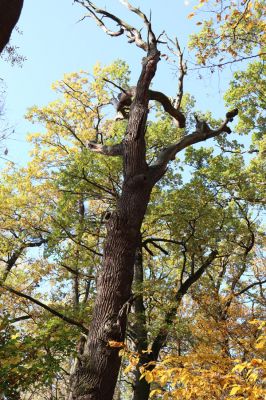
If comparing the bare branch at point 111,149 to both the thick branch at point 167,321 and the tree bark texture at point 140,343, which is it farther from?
the thick branch at point 167,321

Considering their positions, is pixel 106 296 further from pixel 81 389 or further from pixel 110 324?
pixel 81 389

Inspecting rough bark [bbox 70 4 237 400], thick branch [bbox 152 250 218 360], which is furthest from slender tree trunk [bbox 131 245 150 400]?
rough bark [bbox 70 4 237 400]

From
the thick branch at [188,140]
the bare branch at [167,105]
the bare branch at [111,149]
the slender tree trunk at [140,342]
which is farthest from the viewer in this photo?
the slender tree trunk at [140,342]

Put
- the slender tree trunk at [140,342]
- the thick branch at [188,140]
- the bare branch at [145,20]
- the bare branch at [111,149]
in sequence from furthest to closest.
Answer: the slender tree trunk at [140,342], the bare branch at [145,20], the thick branch at [188,140], the bare branch at [111,149]

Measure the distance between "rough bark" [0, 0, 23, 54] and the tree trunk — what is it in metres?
2.60

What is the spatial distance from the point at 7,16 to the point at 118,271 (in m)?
2.77

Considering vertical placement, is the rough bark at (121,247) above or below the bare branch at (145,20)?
below

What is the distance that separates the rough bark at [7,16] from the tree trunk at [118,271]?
8.55 ft

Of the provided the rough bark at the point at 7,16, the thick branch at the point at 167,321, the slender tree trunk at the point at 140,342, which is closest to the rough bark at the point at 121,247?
the rough bark at the point at 7,16

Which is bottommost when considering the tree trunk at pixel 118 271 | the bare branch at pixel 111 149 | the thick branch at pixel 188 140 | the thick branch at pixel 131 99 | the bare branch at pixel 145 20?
the tree trunk at pixel 118 271

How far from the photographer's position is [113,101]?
6.41 meters

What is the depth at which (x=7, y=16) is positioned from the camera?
226 cm

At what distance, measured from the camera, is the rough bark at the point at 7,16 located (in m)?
2.24

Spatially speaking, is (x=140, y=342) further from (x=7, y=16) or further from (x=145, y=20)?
(x=7, y=16)
